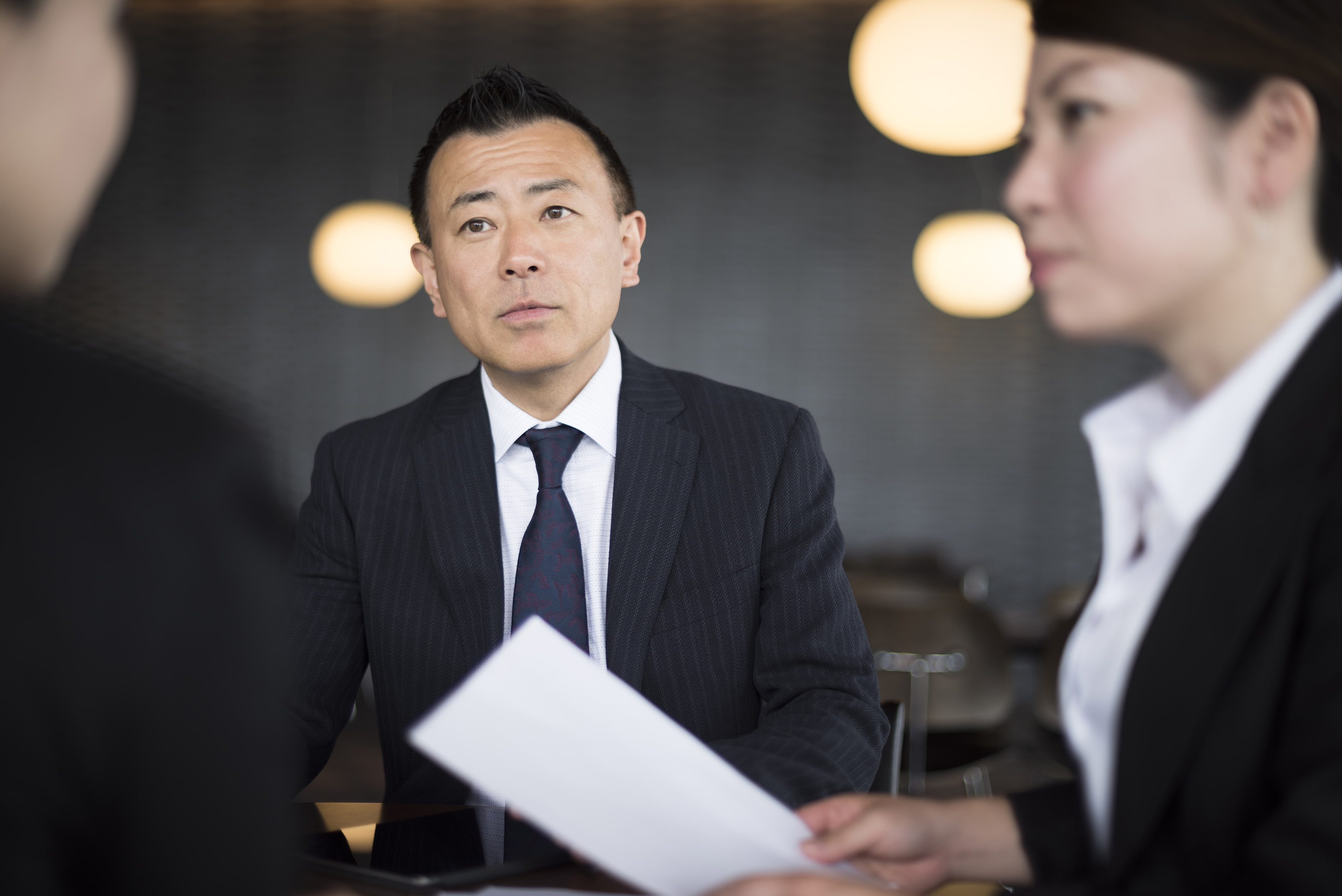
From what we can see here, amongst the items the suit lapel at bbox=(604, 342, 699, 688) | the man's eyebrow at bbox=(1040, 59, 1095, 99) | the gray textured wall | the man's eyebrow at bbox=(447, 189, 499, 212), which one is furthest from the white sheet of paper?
the gray textured wall

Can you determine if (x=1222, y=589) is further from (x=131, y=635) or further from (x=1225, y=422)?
(x=131, y=635)

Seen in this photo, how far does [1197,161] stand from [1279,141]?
2.0 inches

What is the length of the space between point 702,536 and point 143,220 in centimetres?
612

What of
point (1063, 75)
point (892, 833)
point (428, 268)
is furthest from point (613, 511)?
point (1063, 75)

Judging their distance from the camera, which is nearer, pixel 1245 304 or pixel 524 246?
pixel 1245 304

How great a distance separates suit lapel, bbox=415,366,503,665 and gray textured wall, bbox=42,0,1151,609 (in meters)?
4.49

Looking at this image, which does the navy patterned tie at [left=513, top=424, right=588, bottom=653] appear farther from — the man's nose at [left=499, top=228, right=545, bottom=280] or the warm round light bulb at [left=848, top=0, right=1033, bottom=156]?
the warm round light bulb at [left=848, top=0, right=1033, bottom=156]

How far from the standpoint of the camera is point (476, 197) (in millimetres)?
1450

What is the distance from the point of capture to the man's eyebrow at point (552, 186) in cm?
146

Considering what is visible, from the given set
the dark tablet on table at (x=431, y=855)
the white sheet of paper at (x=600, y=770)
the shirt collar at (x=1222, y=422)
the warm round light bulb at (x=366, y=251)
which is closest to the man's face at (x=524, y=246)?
the dark tablet on table at (x=431, y=855)

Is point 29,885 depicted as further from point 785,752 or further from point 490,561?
point 490,561

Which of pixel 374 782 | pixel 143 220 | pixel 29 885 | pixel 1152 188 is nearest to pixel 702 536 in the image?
pixel 1152 188

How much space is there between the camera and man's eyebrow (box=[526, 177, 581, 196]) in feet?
4.78

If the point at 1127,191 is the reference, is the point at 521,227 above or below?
above
